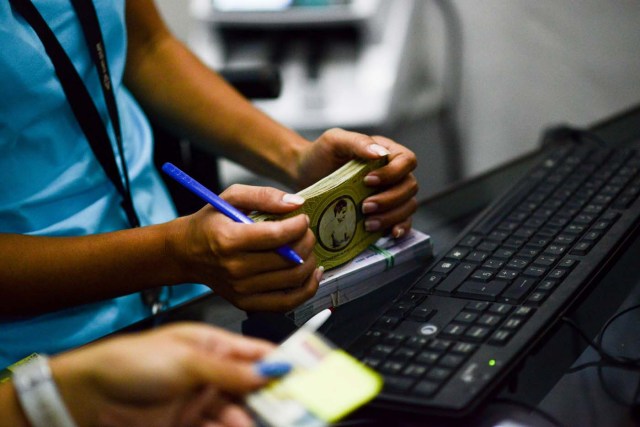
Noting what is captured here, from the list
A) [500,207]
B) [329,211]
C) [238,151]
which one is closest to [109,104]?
[238,151]

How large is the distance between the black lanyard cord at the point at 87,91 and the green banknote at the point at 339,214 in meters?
0.27

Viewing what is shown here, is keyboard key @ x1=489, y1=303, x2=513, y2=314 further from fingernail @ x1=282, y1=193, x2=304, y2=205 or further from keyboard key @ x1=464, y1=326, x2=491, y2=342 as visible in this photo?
fingernail @ x1=282, y1=193, x2=304, y2=205

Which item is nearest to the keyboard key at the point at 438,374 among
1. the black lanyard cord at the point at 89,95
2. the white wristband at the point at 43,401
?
the white wristband at the point at 43,401

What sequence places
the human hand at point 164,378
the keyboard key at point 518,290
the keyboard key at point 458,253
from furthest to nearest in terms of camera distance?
the keyboard key at point 458,253, the keyboard key at point 518,290, the human hand at point 164,378

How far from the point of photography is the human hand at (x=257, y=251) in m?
0.73

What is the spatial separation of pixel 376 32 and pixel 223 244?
1.26 metres

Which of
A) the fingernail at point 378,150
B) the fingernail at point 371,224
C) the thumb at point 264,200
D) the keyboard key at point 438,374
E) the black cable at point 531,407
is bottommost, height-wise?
the black cable at point 531,407

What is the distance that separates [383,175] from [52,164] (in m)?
0.37

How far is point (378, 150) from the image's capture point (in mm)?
878

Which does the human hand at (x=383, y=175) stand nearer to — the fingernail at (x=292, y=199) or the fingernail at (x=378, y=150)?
the fingernail at (x=378, y=150)

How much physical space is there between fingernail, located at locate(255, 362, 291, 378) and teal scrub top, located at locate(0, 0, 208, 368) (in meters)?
0.44

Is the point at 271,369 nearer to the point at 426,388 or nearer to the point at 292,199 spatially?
the point at 426,388

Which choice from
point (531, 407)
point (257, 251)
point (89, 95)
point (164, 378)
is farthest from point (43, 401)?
point (89, 95)

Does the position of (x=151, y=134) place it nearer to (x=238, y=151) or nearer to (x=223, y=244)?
(x=238, y=151)
